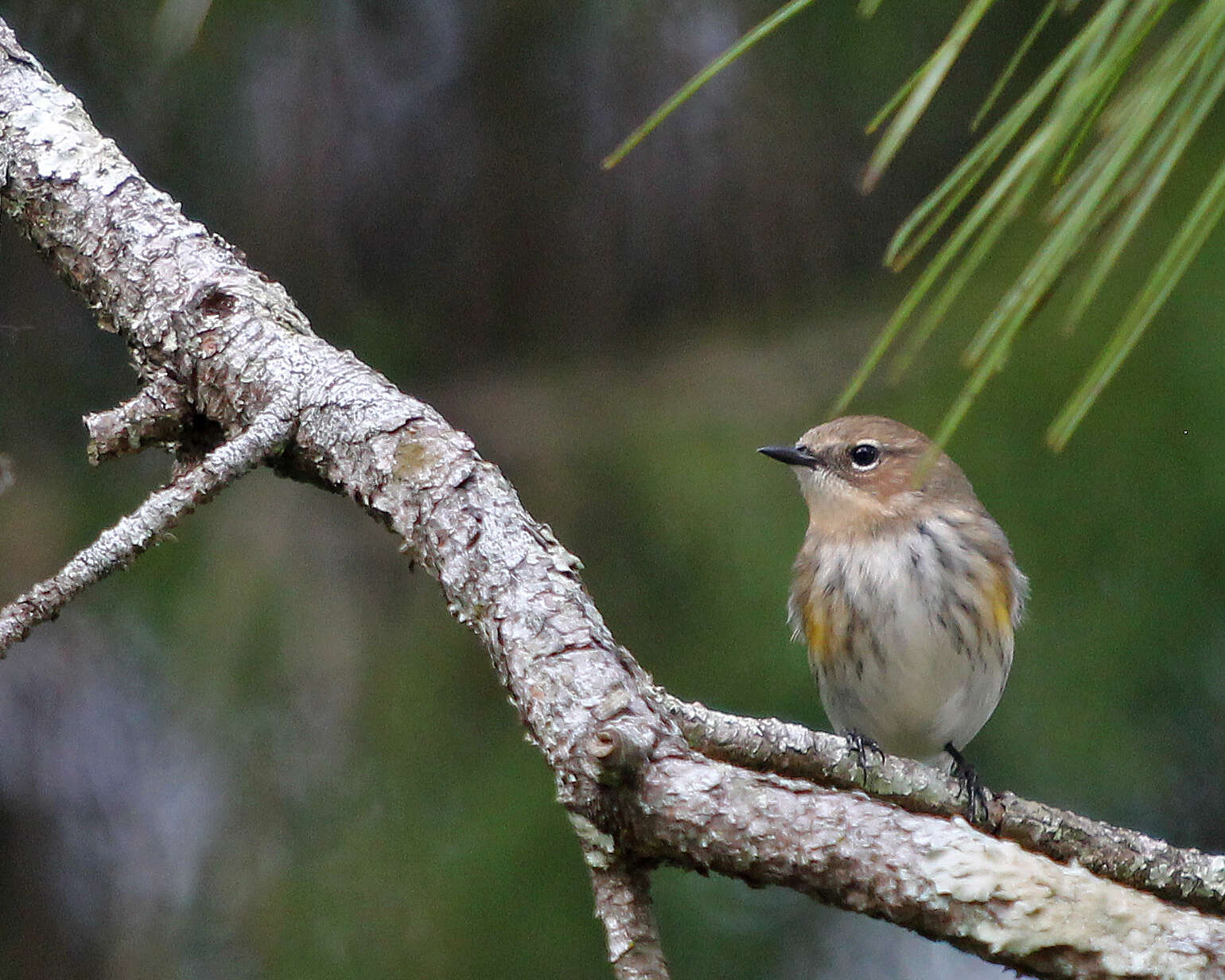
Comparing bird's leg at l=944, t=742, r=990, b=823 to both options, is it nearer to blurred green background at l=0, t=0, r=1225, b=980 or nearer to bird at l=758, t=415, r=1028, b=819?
blurred green background at l=0, t=0, r=1225, b=980

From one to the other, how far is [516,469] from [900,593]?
106cm

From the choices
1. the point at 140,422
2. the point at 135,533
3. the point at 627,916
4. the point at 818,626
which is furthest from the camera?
the point at 818,626

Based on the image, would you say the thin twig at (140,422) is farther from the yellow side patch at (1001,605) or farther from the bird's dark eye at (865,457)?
the yellow side patch at (1001,605)

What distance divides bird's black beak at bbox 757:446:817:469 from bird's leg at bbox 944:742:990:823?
0.69 m

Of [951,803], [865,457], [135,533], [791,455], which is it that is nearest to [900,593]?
[865,457]

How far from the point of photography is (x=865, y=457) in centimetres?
324

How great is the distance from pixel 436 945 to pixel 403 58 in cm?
202

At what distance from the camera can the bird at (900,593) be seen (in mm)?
3150

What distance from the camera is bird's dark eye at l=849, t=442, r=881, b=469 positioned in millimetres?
3215

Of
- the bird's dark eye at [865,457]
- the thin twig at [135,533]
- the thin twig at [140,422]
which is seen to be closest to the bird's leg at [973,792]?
the bird's dark eye at [865,457]

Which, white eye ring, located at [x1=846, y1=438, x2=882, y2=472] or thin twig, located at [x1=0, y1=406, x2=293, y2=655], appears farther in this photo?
white eye ring, located at [x1=846, y1=438, x2=882, y2=472]

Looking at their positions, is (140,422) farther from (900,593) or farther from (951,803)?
(900,593)

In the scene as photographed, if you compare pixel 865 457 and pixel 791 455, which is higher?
pixel 865 457

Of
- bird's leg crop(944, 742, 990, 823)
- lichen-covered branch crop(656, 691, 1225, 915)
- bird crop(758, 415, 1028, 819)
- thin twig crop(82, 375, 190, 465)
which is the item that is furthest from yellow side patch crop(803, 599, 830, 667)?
thin twig crop(82, 375, 190, 465)
